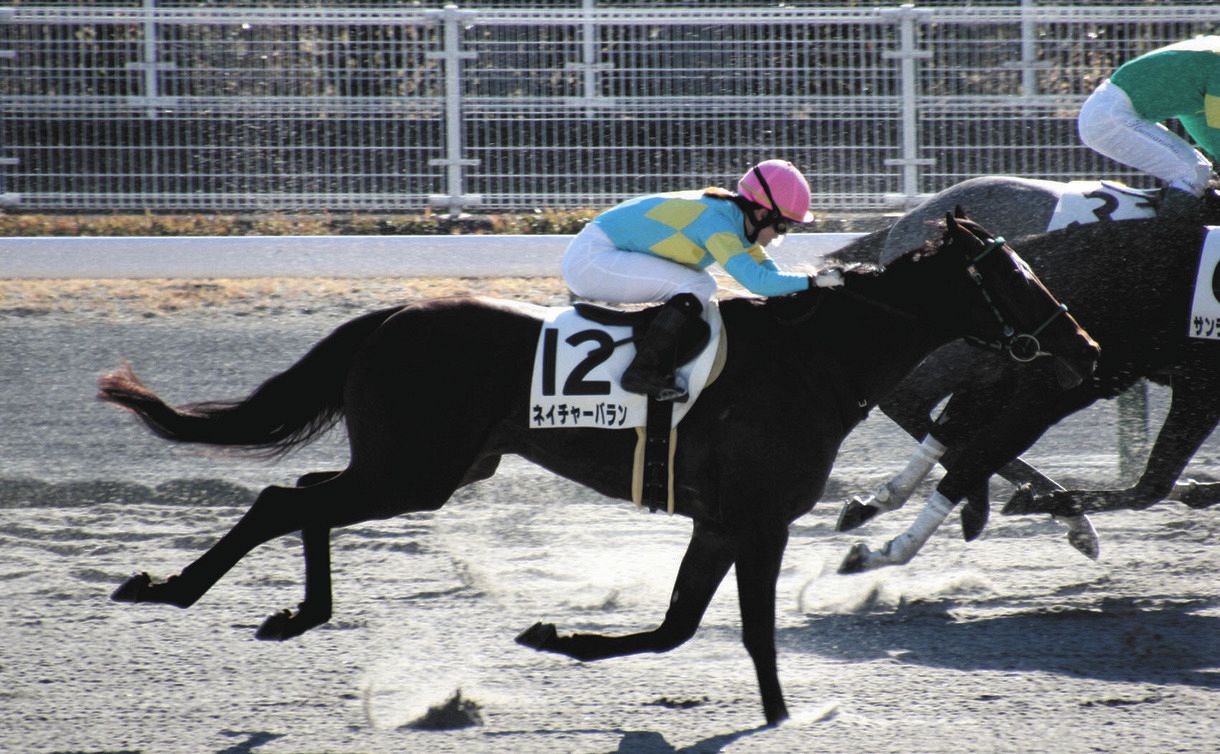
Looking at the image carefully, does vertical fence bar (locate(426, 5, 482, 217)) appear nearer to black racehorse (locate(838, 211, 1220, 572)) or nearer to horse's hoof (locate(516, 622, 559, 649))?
black racehorse (locate(838, 211, 1220, 572))

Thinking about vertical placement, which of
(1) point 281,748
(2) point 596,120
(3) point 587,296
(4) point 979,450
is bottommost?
(1) point 281,748

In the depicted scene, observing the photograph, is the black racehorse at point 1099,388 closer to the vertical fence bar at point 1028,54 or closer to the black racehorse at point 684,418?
the black racehorse at point 684,418

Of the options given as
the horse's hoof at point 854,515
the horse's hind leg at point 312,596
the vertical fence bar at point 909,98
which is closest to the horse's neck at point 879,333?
the horse's hoof at point 854,515

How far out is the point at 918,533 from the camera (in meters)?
5.93

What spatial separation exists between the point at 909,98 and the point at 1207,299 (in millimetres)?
4862

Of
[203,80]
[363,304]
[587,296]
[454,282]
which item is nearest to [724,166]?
[454,282]

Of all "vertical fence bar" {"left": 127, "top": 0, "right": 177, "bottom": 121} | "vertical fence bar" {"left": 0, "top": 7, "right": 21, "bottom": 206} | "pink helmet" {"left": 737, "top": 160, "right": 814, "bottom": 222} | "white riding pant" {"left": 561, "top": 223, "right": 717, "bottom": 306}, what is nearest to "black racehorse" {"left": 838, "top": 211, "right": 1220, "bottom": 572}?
"white riding pant" {"left": 561, "top": 223, "right": 717, "bottom": 306}

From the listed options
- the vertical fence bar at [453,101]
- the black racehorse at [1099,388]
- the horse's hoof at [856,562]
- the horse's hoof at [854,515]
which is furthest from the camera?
the vertical fence bar at [453,101]

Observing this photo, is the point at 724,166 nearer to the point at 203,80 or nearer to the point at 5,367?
the point at 203,80

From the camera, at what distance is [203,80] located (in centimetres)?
1049

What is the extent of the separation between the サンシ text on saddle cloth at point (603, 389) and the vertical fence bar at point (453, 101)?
6211mm

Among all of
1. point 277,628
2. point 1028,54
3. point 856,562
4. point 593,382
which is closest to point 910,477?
→ point 856,562

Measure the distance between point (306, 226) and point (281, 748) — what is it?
7.21 m

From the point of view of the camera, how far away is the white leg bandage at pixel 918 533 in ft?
19.4
